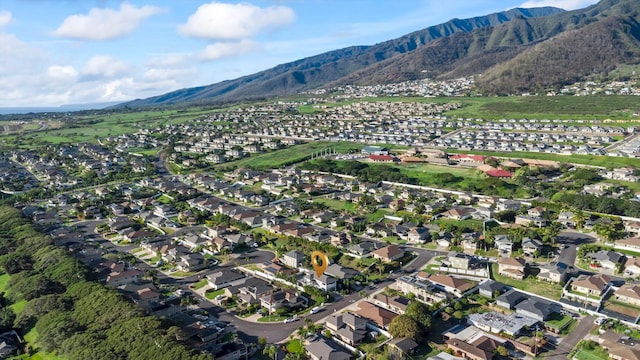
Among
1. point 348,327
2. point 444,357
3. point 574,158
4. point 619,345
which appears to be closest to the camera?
point 619,345

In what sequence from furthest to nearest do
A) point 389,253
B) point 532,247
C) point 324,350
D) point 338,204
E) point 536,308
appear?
point 338,204
point 389,253
point 532,247
point 536,308
point 324,350

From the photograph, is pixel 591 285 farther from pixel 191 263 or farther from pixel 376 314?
pixel 191 263

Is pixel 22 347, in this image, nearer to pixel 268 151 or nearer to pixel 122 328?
pixel 122 328

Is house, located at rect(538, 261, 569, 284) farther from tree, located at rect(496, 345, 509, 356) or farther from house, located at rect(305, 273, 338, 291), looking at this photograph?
house, located at rect(305, 273, 338, 291)

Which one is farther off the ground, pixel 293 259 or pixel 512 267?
pixel 293 259

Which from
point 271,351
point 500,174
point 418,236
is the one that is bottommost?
point 418,236

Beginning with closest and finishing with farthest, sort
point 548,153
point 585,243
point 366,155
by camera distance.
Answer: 1. point 585,243
2. point 548,153
3. point 366,155

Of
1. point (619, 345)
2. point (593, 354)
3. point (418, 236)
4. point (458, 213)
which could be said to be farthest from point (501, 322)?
point (458, 213)

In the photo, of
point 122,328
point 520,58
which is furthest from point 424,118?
point 122,328
